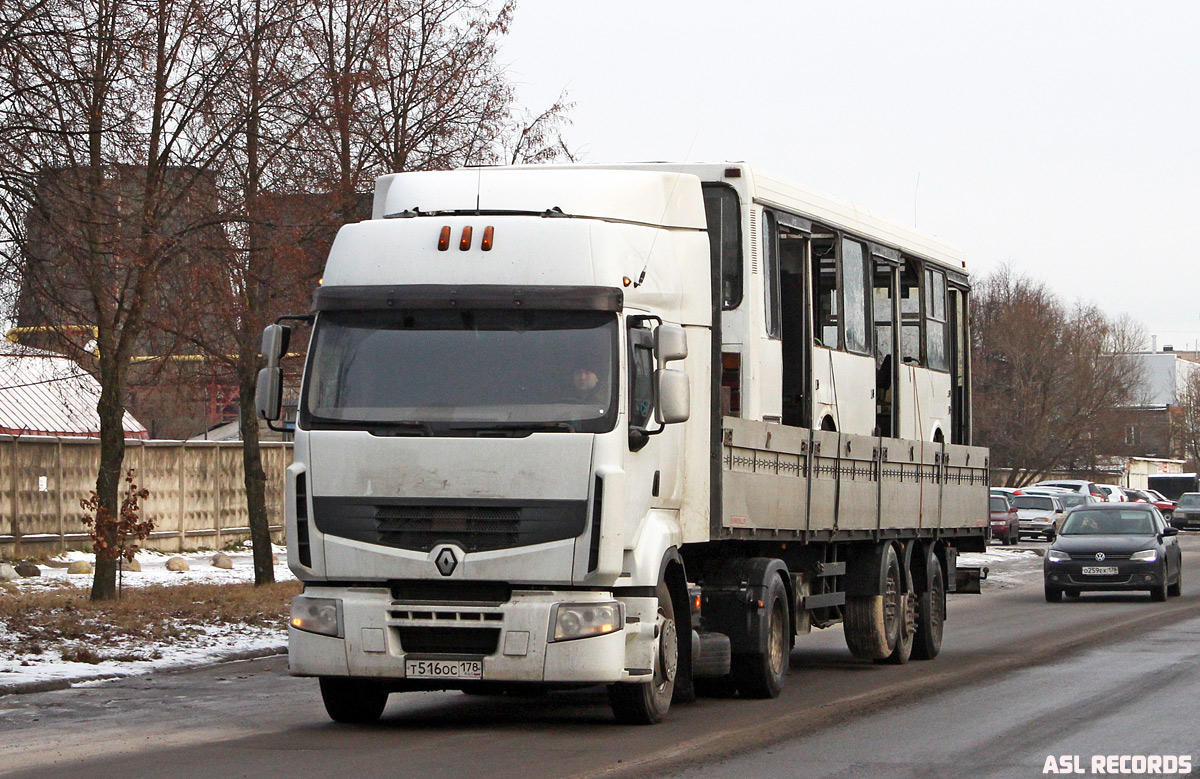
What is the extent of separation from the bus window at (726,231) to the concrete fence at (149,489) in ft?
57.7

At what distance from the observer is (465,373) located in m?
10.3

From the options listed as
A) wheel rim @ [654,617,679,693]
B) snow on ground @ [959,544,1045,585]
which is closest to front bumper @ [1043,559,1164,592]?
snow on ground @ [959,544,1045,585]

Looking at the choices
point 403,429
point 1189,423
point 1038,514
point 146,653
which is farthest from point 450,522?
point 1189,423

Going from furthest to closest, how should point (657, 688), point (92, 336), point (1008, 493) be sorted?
point (1008, 493), point (92, 336), point (657, 688)

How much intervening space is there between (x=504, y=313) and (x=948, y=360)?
356 inches

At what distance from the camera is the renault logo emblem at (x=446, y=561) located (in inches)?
400

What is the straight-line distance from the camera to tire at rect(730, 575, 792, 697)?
1238 centimetres

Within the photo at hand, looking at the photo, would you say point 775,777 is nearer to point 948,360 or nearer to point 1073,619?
point 948,360

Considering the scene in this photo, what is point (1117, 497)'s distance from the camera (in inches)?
2466

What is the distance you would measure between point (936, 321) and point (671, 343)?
8081 millimetres

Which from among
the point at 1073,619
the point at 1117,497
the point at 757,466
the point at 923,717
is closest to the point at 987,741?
the point at 923,717

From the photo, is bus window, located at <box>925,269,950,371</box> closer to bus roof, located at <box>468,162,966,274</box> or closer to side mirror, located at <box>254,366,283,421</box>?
bus roof, located at <box>468,162,966,274</box>

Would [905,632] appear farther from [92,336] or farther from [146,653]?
[92,336]

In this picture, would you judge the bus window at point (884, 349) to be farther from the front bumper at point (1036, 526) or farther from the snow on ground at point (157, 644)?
the front bumper at point (1036, 526)
